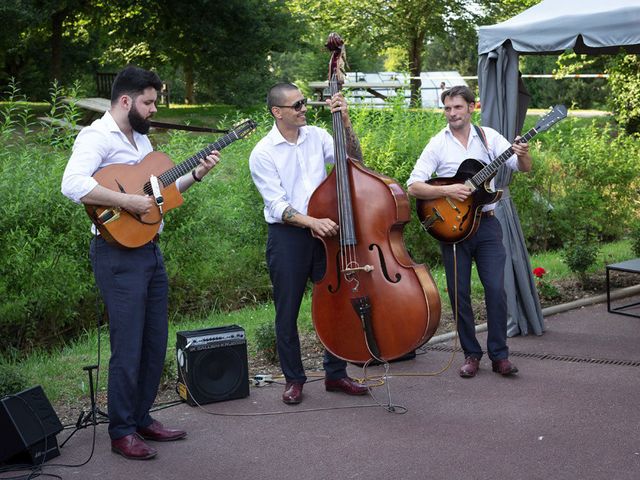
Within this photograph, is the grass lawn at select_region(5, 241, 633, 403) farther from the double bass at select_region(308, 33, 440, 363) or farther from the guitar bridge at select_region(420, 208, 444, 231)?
the guitar bridge at select_region(420, 208, 444, 231)

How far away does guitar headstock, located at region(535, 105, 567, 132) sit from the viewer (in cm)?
590

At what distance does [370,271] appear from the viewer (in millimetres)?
5195

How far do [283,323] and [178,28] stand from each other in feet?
69.6

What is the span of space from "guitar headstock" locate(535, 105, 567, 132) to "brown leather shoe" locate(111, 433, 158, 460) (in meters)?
3.27

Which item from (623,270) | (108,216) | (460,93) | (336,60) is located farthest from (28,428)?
(623,270)

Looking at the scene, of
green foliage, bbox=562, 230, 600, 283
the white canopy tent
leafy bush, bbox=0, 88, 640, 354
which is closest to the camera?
the white canopy tent

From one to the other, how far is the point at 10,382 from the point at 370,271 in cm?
228

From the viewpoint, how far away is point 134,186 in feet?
15.4

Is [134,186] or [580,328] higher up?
[134,186]

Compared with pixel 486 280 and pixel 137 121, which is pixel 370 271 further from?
pixel 137 121

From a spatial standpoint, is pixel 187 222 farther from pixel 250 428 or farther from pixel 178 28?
pixel 178 28

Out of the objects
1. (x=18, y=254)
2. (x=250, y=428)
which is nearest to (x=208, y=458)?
(x=250, y=428)

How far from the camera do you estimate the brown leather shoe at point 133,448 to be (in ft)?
15.6

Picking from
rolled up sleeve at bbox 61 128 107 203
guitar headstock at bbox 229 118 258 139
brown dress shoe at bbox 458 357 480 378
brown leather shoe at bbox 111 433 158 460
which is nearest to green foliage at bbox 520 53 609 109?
brown dress shoe at bbox 458 357 480 378
